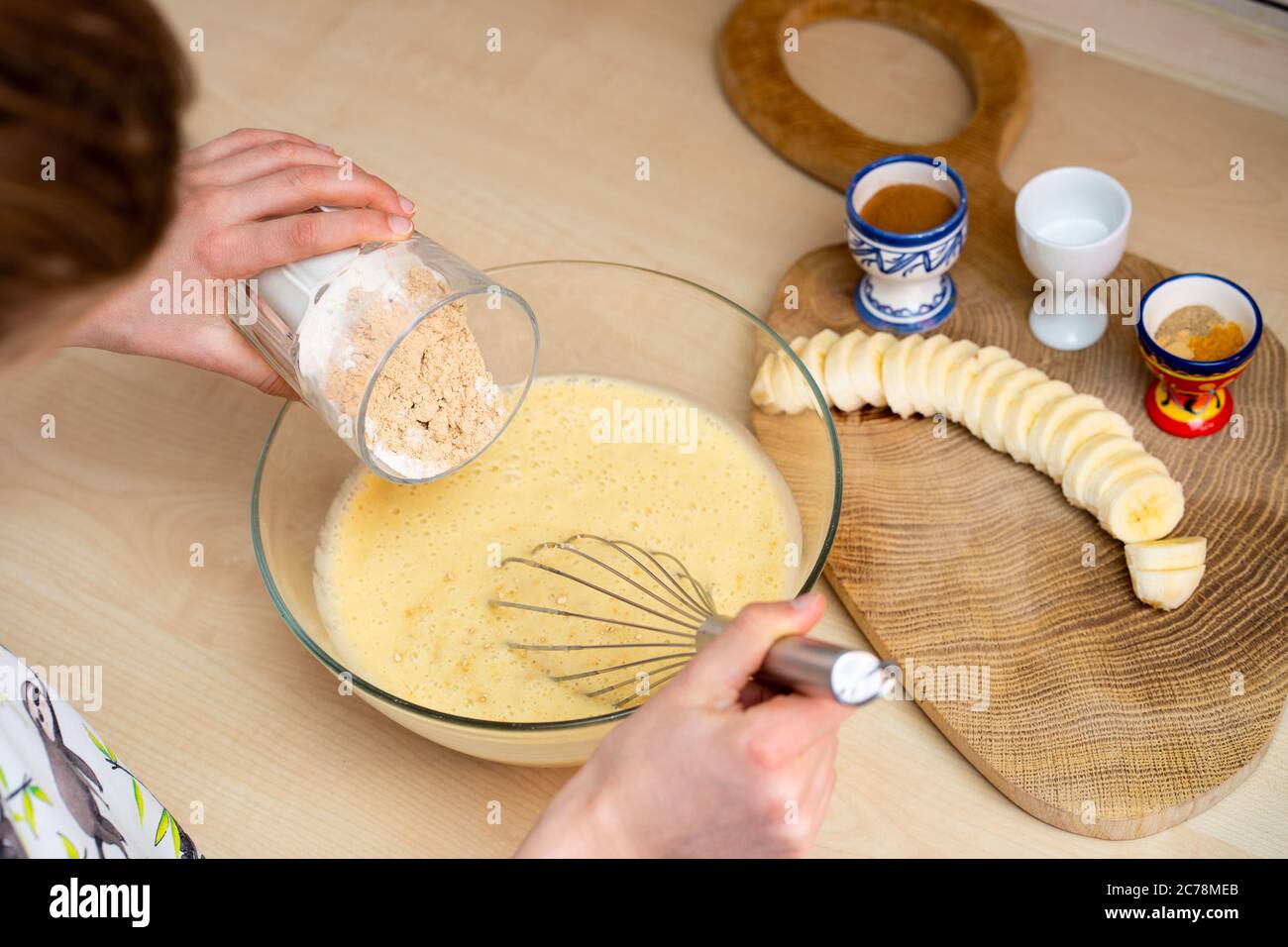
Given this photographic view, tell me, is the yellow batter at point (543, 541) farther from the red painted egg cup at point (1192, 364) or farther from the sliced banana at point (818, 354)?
the red painted egg cup at point (1192, 364)

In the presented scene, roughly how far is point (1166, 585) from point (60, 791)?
0.90m

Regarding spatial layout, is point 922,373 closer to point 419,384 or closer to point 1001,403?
point 1001,403

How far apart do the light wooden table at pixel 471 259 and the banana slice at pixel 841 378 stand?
158mm

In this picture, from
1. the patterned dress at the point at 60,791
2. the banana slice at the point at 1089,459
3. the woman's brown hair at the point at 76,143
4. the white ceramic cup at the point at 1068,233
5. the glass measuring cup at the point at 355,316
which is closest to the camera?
the woman's brown hair at the point at 76,143

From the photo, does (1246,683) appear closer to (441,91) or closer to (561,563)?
(561,563)

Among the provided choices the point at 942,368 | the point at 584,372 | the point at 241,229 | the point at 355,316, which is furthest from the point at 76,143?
the point at 942,368

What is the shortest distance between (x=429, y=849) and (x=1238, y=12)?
1352 millimetres

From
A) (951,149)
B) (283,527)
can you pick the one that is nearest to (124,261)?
(283,527)

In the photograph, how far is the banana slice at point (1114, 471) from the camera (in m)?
1.09

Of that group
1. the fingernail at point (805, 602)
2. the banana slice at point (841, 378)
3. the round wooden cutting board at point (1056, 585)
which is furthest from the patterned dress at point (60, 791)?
the banana slice at point (841, 378)

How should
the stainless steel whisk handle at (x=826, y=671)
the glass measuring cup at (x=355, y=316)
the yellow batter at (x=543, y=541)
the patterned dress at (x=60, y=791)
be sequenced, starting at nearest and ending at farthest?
the stainless steel whisk handle at (x=826, y=671), the patterned dress at (x=60, y=791), the glass measuring cup at (x=355, y=316), the yellow batter at (x=543, y=541)

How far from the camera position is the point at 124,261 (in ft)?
1.74

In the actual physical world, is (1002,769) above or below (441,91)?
below
